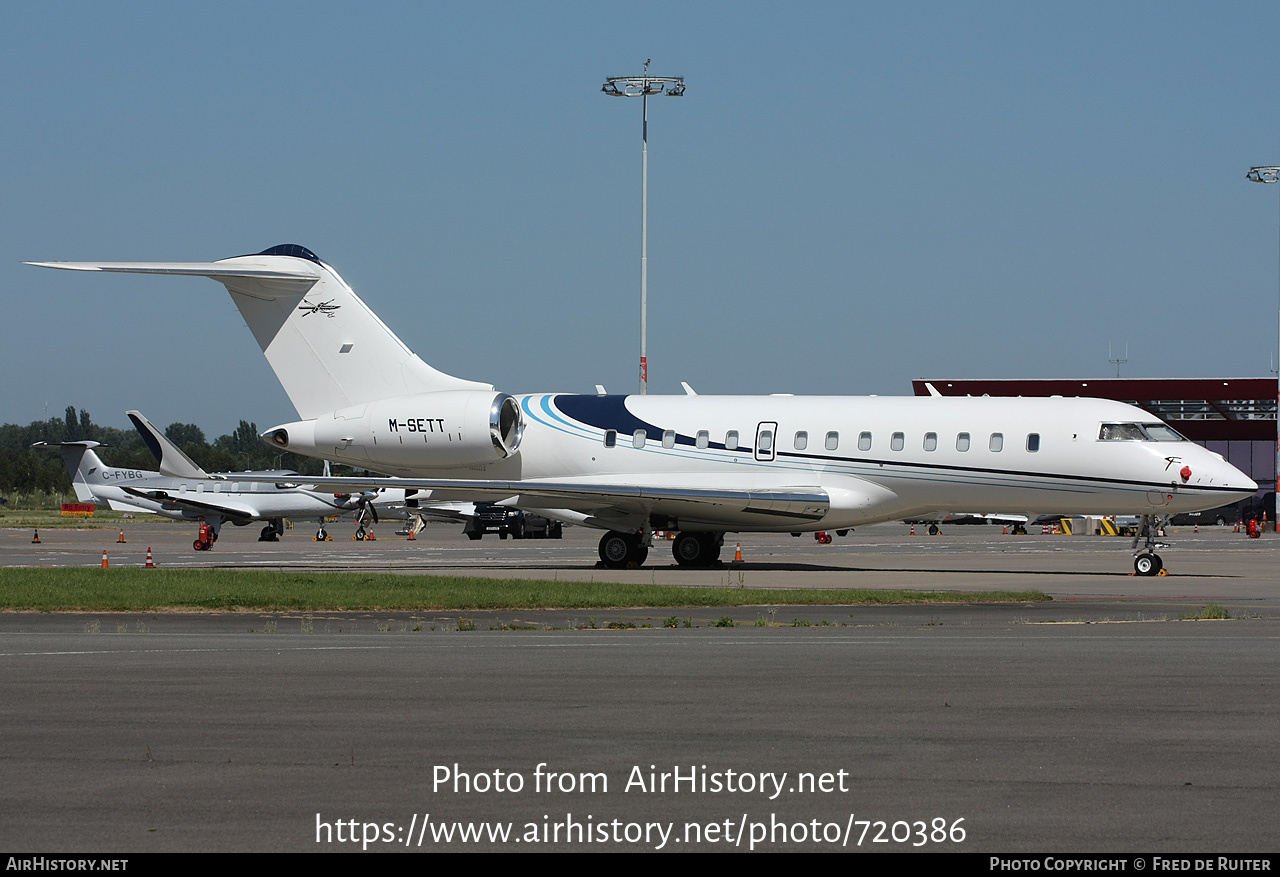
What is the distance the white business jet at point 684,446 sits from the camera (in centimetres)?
2878

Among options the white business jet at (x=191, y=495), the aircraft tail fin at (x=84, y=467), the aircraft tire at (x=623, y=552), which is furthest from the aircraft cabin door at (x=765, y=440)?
the aircraft tail fin at (x=84, y=467)

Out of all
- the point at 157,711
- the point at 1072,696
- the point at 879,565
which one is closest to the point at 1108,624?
the point at 1072,696

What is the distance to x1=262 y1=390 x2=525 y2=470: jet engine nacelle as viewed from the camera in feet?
103

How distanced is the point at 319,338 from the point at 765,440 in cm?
1078

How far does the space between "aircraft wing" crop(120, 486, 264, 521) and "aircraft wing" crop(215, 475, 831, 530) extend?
70.8 ft

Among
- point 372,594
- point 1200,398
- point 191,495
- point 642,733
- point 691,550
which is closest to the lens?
point 642,733

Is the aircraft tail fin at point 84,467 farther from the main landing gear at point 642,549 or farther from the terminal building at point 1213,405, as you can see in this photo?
the terminal building at point 1213,405

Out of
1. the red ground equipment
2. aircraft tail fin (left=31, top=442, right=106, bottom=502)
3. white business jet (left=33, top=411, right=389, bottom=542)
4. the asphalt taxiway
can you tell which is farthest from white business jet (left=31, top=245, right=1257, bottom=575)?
aircraft tail fin (left=31, top=442, right=106, bottom=502)

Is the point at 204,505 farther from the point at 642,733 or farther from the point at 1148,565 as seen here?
the point at 642,733

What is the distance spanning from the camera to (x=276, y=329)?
32.3 m

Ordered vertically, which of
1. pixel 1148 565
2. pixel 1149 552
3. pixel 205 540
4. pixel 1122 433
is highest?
pixel 1122 433

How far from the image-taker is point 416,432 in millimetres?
31375

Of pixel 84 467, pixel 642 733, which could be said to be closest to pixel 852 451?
pixel 642 733

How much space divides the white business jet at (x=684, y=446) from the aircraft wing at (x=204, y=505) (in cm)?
2016
